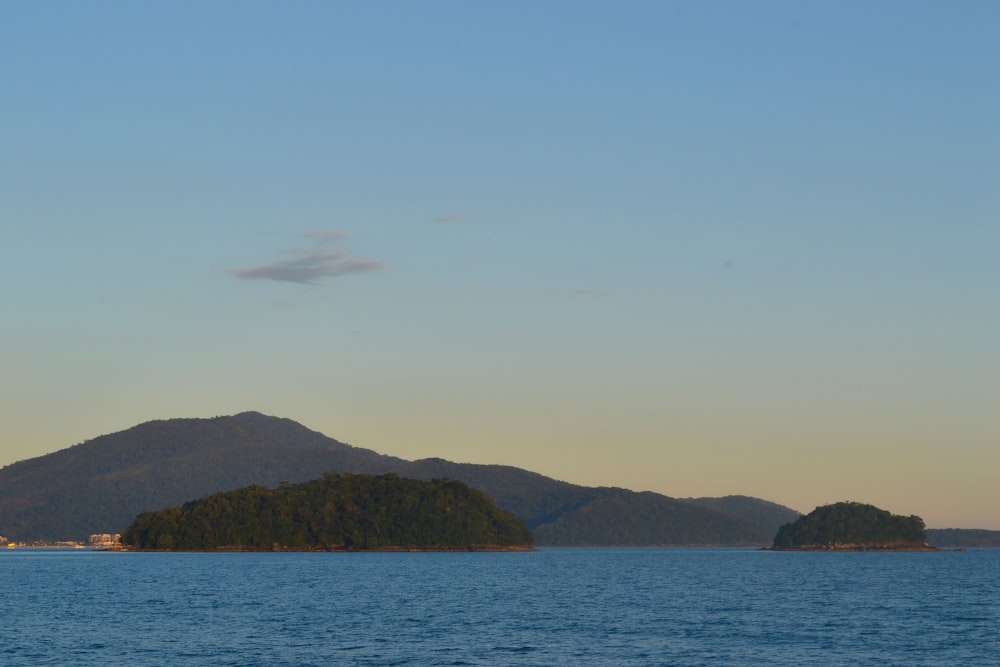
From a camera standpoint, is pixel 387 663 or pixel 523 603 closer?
pixel 387 663

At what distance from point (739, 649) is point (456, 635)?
24.1m

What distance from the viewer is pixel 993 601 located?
570ft

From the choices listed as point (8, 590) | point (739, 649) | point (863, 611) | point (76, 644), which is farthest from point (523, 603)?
point (8, 590)

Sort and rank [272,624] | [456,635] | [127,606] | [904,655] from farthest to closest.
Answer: [127,606] → [272,624] → [456,635] → [904,655]

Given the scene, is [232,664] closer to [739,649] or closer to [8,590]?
[739,649]

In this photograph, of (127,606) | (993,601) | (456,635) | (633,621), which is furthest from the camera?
(993,601)

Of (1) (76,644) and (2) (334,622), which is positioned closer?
(1) (76,644)

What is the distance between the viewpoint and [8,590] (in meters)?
181

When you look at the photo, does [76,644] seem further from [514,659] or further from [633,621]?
[633,621]

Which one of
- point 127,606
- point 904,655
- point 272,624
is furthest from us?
point 127,606

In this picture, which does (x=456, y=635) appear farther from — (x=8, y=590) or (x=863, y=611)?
(x=8, y=590)

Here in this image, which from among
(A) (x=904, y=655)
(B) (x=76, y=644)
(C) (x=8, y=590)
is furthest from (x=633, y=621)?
(C) (x=8, y=590)

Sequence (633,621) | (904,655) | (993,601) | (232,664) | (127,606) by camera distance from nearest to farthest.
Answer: (232,664) < (904,655) < (633,621) < (127,606) < (993,601)

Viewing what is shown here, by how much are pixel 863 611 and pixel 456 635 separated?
60.5 meters
